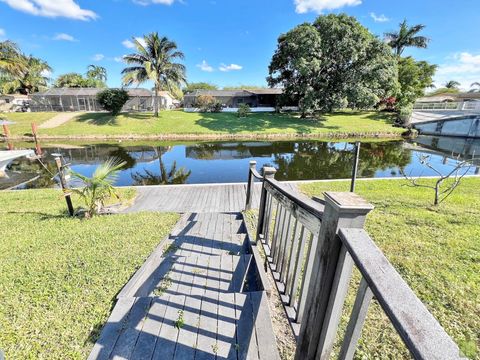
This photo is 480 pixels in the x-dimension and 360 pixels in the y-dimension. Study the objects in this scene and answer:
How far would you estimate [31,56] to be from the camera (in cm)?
3775

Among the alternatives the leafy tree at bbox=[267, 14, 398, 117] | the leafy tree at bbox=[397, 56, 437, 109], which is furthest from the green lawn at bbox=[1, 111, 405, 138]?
the leafy tree at bbox=[397, 56, 437, 109]

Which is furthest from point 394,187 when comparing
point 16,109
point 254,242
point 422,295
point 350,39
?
point 16,109

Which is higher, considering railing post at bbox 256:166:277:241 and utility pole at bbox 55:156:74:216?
railing post at bbox 256:166:277:241

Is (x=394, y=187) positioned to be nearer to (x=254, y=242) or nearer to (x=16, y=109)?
(x=254, y=242)

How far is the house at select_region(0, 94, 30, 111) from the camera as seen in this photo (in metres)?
29.9

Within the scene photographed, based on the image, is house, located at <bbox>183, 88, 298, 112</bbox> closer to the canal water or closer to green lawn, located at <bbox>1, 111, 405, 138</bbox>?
green lawn, located at <bbox>1, 111, 405, 138</bbox>

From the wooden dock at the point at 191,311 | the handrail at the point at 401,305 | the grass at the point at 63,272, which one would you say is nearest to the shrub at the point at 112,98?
the grass at the point at 63,272

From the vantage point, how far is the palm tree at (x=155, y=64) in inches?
814

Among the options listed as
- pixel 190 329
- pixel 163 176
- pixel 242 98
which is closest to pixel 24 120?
pixel 163 176

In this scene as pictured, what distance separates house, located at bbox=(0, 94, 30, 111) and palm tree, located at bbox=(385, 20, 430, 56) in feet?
154

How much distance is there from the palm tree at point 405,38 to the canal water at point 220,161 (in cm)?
1870

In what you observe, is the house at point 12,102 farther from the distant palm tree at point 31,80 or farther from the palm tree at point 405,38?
the palm tree at point 405,38

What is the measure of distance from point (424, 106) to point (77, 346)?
138 feet

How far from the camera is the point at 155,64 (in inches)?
853
